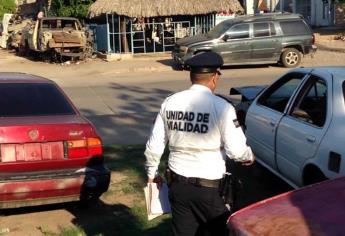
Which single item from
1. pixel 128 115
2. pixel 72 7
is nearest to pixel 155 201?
pixel 128 115

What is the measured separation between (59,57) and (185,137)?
23.1 metres

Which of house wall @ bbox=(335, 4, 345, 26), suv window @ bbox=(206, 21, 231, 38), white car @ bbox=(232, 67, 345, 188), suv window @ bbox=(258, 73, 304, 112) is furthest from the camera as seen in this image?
house wall @ bbox=(335, 4, 345, 26)

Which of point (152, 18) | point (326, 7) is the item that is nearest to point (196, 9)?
point (152, 18)

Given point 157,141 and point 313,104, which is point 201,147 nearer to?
point 157,141

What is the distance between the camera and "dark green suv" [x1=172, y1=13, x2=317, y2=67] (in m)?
21.9

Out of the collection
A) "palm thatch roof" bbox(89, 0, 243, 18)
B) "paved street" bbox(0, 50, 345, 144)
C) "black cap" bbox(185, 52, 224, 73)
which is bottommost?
"paved street" bbox(0, 50, 345, 144)

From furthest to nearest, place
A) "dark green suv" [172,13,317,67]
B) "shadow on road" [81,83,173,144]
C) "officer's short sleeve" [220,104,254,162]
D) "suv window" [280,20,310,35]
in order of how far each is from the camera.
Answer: "suv window" [280,20,310,35]
"dark green suv" [172,13,317,67]
"shadow on road" [81,83,173,144]
"officer's short sleeve" [220,104,254,162]

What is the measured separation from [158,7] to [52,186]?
2225cm

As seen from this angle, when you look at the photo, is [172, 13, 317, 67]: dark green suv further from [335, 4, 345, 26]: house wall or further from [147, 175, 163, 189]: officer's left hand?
[147, 175, 163, 189]: officer's left hand

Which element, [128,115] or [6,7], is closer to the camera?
[128,115]

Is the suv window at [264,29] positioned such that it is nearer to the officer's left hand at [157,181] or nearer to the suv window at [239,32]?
the suv window at [239,32]

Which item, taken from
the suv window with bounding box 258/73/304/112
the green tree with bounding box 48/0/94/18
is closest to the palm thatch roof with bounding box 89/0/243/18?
the green tree with bounding box 48/0/94/18

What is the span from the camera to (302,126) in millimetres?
5672

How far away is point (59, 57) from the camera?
26.4 metres
